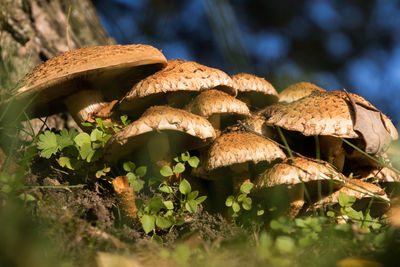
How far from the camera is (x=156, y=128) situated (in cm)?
197

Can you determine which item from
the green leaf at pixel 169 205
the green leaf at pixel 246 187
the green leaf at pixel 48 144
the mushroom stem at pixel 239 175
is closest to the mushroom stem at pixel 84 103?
the green leaf at pixel 48 144

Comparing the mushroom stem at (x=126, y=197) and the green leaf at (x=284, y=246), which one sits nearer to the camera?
the green leaf at (x=284, y=246)

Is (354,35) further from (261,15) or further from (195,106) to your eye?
(195,106)

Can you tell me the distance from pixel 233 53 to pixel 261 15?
368cm

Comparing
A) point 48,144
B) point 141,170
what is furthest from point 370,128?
point 48,144

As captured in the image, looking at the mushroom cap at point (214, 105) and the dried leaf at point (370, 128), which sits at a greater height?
the mushroom cap at point (214, 105)

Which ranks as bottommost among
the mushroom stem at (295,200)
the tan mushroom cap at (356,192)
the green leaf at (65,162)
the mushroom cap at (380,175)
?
the mushroom cap at (380,175)

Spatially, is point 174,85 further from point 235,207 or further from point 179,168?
point 235,207

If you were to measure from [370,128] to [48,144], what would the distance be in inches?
81.7

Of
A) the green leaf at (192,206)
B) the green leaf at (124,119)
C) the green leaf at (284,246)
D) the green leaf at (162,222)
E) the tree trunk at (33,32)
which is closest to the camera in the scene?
the green leaf at (284,246)

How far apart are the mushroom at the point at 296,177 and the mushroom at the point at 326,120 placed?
8.3 inches

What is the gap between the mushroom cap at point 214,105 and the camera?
2.31m

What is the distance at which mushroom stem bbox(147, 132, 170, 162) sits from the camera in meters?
2.19

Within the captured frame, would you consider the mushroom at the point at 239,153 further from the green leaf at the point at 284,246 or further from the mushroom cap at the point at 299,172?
the green leaf at the point at 284,246
